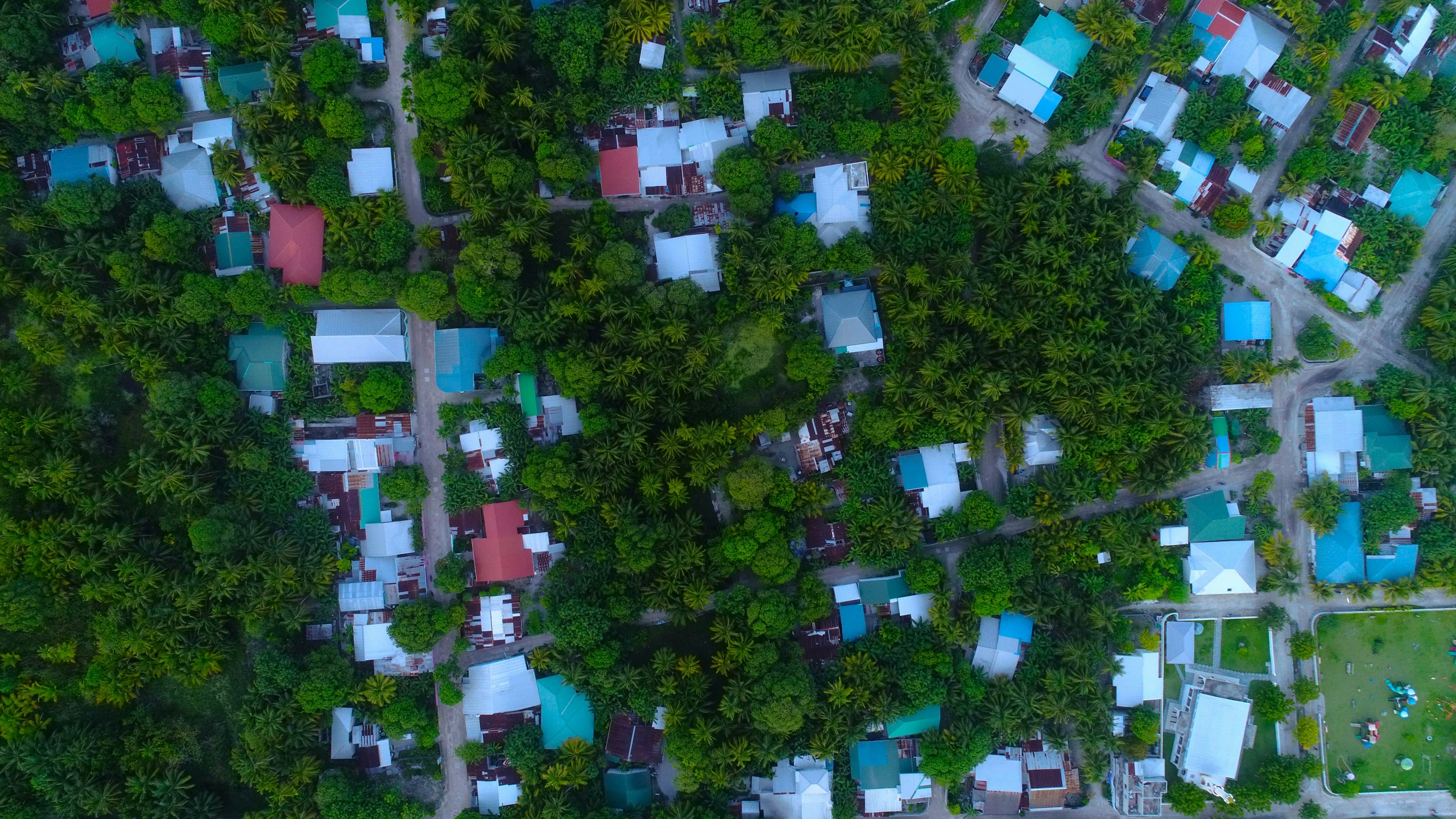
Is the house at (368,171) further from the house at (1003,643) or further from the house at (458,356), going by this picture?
the house at (1003,643)

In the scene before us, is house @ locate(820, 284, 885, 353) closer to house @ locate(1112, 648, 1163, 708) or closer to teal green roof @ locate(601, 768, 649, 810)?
house @ locate(1112, 648, 1163, 708)

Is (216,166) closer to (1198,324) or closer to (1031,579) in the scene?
(1031,579)

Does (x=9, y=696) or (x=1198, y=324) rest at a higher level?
(x=1198, y=324)

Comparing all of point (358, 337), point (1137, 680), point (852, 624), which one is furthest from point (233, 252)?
point (1137, 680)

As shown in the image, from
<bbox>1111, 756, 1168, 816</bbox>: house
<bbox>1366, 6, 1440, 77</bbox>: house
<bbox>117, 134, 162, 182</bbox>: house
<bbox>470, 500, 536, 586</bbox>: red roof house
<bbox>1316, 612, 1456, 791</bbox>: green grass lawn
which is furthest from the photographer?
<bbox>1316, 612, 1456, 791</bbox>: green grass lawn

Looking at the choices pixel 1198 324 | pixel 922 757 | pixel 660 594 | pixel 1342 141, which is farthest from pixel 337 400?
pixel 1342 141

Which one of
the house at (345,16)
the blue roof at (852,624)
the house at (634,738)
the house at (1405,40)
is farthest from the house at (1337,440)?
the house at (345,16)

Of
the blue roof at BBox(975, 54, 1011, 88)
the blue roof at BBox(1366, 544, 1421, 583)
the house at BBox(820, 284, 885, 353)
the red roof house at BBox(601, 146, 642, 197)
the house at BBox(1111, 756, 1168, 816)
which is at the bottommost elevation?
the house at BBox(1111, 756, 1168, 816)

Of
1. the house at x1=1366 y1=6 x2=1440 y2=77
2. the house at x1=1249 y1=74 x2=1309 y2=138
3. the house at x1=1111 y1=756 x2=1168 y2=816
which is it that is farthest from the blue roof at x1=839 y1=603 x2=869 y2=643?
the house at x1=1366 y1=6 x2=1440 y2=77
